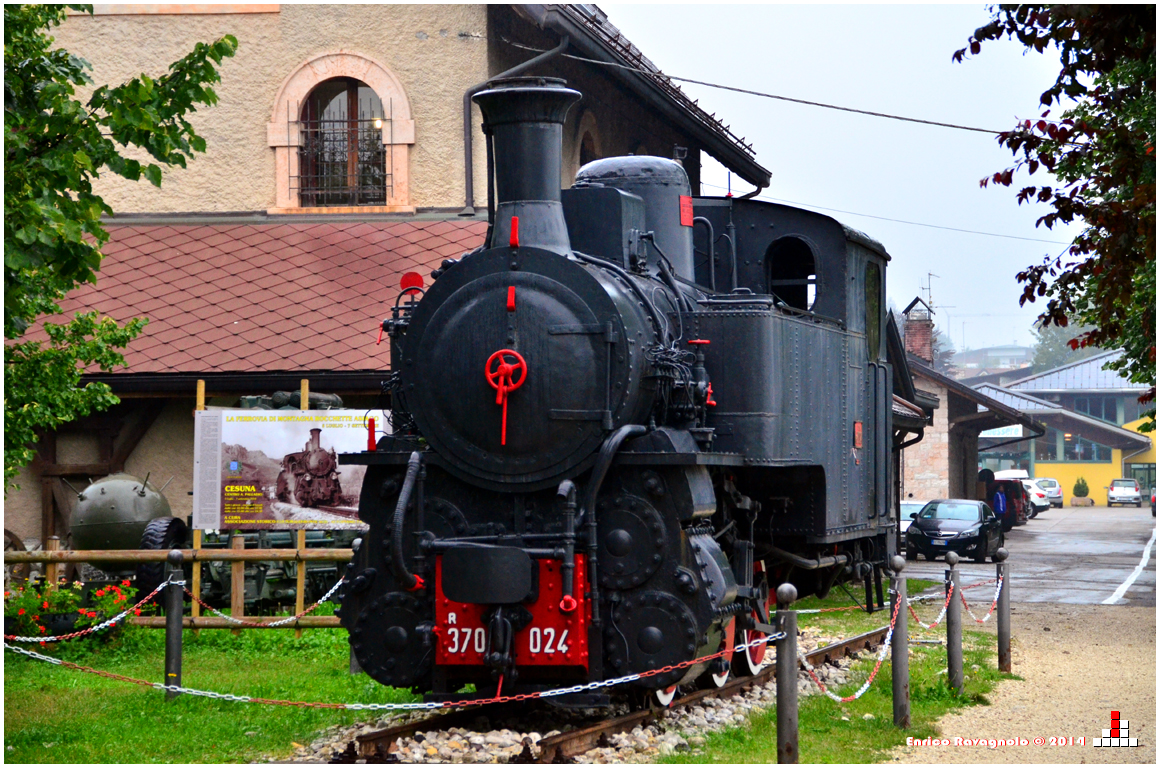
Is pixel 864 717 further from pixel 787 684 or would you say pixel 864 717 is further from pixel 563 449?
pixel 563 449

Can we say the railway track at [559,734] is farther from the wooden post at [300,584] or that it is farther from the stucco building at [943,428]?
the stucco building at [943,428]

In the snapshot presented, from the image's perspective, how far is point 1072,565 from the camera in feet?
78.8

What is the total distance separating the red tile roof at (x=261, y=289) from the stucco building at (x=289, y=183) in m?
0.03

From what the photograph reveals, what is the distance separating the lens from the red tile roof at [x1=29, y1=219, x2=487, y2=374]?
1396 cm

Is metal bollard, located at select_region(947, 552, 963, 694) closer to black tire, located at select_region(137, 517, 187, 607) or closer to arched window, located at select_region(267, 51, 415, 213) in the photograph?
black tire, located at select_region(137, 517, 187, 607)

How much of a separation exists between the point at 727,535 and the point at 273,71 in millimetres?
10203

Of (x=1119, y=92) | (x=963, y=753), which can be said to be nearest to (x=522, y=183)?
(x=1119, y=92)

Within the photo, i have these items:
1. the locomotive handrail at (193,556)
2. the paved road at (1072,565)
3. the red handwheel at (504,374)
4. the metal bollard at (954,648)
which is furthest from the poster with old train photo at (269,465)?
the paved road at (1072,565)

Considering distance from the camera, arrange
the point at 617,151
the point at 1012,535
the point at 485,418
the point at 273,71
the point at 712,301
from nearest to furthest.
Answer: the point at 485,418
the point at 712,301
the point at 273,71
the point at 617,151
the point at 1012,535

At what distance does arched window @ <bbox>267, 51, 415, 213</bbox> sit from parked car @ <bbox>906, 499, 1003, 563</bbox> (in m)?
13.3

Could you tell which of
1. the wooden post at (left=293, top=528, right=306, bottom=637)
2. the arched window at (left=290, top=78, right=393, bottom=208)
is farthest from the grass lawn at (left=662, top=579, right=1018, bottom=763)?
the arched window at (left=290, top=78, right=393, bottom=208)

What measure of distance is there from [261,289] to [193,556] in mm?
4422

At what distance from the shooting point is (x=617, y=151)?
19.4 meters

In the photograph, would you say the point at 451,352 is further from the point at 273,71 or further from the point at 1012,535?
the point at 1012,535
